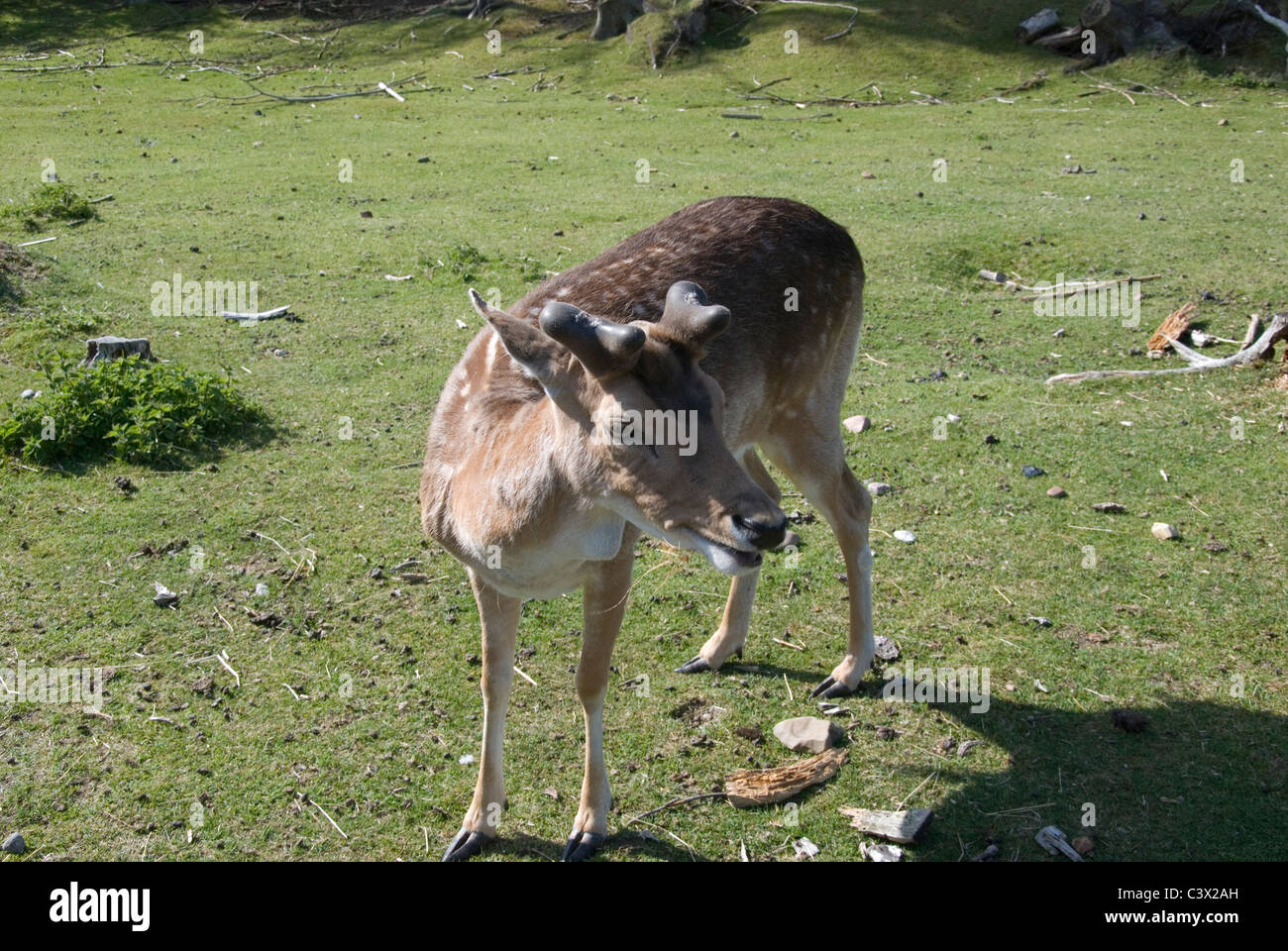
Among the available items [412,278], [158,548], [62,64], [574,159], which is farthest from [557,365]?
[62,64]

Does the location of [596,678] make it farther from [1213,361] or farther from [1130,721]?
[1213,361]

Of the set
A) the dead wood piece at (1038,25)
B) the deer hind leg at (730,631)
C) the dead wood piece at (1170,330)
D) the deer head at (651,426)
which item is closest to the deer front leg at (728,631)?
the deer hind leg at (730,631)

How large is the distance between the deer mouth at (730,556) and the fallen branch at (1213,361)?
20.5 ft

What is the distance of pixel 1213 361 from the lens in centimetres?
895

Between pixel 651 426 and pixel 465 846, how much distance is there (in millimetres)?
2064

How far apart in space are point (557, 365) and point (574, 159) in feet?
42.2

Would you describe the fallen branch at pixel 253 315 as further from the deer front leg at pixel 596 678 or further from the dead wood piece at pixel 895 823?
the dead wood piece at pixel 895 823

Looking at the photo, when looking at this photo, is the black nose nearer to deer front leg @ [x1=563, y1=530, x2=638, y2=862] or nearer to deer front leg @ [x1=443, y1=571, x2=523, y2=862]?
deer front leg @ [x1=563, y1=530, x2=638, y2=862]

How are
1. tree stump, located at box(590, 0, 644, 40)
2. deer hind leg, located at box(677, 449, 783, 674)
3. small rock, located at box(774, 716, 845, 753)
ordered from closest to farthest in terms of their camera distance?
small rock, located at box(774, 716, 845, 753)
deer hind leg, located at box(677, 449, 783, 674)
tree stump, located at box(590, 0, 644, 40)

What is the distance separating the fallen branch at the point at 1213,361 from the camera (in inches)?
345

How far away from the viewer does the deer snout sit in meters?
3.49

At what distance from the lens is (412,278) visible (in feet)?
36.9

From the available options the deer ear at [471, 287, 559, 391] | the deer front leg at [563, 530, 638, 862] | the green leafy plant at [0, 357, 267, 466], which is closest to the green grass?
the deer front leg at [563, 530, 638, 862]

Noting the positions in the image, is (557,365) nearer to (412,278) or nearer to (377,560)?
(377,560)
